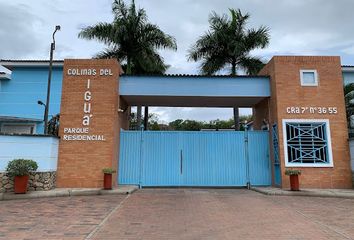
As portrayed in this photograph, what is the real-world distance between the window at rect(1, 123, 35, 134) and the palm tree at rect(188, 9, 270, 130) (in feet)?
39.3

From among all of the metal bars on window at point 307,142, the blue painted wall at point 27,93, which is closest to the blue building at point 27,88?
the blue painted wall at point 27,93

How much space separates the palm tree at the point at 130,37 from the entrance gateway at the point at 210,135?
584cm

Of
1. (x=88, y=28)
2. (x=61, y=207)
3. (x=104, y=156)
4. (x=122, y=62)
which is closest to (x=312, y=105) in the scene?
(x=104, y=156)

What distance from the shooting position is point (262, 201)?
1048 centimetres

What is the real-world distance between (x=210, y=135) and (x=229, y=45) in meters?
8.53

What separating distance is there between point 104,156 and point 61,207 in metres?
4.16

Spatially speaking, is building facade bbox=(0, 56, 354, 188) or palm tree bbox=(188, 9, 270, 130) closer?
building facade bbox=(0, 56, 354, 188)

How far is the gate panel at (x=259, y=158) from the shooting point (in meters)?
14.4

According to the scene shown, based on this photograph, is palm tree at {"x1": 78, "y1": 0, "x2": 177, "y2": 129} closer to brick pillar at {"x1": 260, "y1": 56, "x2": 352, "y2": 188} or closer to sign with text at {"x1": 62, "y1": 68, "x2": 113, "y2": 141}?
sign with text at {"x1": 62, "y1": 68, "x2": 113, "y2": 141}

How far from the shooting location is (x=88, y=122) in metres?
13.5

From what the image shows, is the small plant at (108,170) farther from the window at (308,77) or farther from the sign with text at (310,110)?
the window at (308,77)

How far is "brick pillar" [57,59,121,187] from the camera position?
13156 mm

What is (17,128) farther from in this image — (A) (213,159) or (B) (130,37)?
(A) (213,159)

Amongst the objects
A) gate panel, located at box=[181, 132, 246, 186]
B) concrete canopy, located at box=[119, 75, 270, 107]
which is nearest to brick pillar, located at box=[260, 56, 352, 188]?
concrete canopy, located at box=[119, 75, 270, 107]
